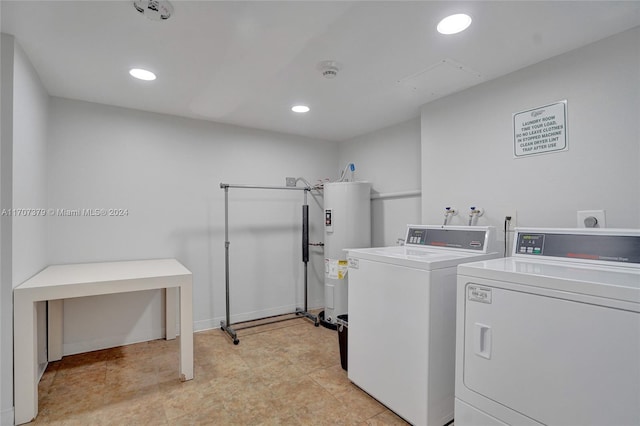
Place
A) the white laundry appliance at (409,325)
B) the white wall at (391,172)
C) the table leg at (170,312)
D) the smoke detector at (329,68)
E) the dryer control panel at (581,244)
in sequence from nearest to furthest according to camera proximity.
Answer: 1. the dryer control panel at (581,244)
2. the white laundry appliance at (409,325)
3. the smoke detector at (329,68)
4. the table leg at (170,312)
5. the white wall at (391,172)

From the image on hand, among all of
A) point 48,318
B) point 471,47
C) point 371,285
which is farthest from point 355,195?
point 48,318

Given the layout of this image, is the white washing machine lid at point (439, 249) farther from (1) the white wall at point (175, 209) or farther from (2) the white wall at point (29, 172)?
(2) the white wall at point (29, 172)

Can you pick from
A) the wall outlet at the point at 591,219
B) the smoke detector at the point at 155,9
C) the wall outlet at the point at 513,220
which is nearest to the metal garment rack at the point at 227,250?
the smoke detector at the point at 155,9

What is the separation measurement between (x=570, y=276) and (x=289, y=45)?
1786 mm

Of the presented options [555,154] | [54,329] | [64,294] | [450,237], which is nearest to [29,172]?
[64,294]

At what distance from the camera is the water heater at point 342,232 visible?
3.31 m

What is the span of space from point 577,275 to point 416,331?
0.78 metres

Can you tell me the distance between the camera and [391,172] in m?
3.47

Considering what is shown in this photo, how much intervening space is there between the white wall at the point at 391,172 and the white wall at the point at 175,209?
0.65 metres

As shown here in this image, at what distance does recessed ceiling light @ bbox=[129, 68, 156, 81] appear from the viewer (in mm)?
2156

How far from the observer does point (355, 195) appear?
10.9 ft

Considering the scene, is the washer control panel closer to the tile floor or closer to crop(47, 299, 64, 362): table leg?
the tile floor

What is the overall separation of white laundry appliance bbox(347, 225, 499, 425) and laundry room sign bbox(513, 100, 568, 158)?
598 millimetres

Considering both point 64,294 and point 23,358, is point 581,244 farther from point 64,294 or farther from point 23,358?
point 23,358
